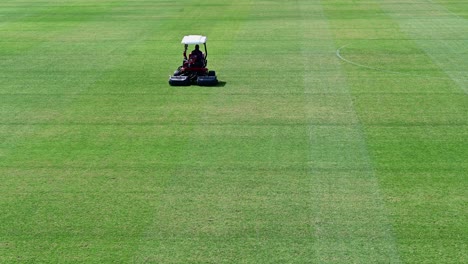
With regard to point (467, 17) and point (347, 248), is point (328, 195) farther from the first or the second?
point (467, 17)

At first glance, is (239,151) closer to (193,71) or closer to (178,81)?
(178,81)

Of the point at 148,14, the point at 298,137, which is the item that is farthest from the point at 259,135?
A: the point at 148,14

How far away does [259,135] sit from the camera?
19891 mm

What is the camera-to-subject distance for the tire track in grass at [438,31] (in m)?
28.6

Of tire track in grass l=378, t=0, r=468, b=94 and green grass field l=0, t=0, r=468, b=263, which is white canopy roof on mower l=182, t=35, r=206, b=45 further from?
tire track in grass l=378, t=0, r=468, b=94

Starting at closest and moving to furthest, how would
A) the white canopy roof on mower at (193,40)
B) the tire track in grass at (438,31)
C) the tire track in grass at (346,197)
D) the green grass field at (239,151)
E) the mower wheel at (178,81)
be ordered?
the tire track in grass at (346,197)
the green grass field at (239,151)
the mower wheel at (178,81)
the white canopy roof on mower at (193,40)
the tire track in grass at (438,31)

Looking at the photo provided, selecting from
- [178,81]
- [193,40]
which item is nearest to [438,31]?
[193,40]

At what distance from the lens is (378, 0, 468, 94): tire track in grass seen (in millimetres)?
28594

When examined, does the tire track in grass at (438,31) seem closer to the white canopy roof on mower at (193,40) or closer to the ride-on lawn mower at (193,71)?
the ride-on lawn mower at (193,71)

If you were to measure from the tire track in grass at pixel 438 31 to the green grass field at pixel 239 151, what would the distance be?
0.67 ft

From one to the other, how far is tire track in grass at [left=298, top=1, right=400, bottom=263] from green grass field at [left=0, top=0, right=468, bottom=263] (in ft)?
0.16

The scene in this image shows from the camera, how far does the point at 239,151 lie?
1866 cm

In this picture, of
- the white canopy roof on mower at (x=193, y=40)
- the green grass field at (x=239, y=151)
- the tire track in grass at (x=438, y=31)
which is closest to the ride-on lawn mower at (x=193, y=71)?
the white canopy roof on mower at (x=193, y=40)

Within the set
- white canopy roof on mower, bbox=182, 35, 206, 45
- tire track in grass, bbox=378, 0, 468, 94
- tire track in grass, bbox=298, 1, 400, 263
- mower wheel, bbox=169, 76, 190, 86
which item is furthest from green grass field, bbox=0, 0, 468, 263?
white canopy roof on mower, bbox=182, 35, 206, 45
